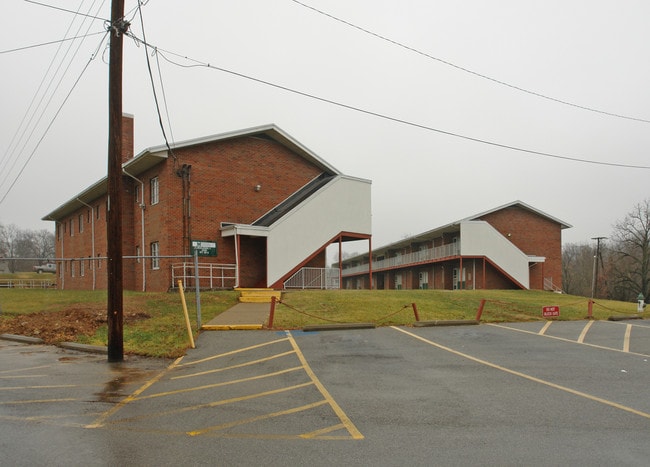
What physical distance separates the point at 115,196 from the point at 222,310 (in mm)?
8181

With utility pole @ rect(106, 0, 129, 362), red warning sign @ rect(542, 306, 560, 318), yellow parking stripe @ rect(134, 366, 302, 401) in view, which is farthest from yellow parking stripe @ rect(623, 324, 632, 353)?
utility pole @ rect(106, 0, 129, 362)

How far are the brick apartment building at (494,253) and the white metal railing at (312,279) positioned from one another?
654cm

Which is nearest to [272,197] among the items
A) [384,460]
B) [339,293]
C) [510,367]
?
[339,293]

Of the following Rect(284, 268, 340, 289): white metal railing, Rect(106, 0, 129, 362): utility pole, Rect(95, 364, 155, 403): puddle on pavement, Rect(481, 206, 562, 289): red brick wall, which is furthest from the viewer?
Rect(481, 206, 562, 289): red brick wall

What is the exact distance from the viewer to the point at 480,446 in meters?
4.97

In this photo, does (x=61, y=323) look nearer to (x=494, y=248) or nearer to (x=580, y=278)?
(x=494, y=248)

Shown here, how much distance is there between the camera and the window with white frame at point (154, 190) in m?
24.7

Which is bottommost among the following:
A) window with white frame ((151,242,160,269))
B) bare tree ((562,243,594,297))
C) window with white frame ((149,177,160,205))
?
bare tree ((562,243,594,297))

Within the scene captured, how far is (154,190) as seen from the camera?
25094 mm

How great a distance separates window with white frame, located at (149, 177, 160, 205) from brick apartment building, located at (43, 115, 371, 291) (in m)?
0.05

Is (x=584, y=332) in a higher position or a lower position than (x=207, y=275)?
lower

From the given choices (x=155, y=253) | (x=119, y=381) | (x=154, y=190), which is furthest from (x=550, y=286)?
(x=119, y=381)

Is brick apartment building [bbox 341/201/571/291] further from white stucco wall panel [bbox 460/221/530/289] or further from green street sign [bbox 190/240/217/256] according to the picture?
green street sign [bbox 190/240/217/256]

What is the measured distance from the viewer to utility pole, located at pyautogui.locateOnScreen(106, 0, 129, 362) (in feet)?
32.4
